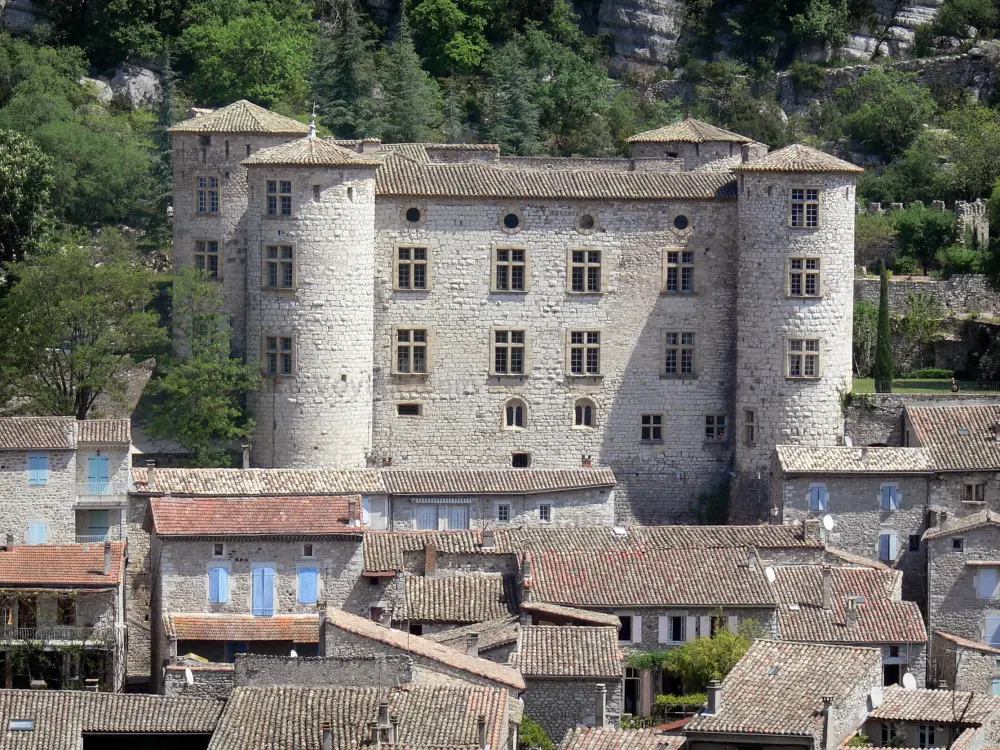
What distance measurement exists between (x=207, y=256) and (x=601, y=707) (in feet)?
77.4

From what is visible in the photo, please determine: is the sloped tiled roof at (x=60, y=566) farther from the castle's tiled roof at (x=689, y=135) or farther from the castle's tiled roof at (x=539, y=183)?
the castle's tiled roof at (x=689, y=135)

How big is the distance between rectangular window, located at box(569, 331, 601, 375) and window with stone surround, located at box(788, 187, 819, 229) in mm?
6260

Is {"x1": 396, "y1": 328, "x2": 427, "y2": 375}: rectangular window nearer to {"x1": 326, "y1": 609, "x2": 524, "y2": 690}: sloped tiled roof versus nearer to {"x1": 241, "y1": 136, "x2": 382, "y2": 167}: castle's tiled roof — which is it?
{"x1": 241, "y1": 136, "x2": 382, "y2": 167}: castle's tiled roof

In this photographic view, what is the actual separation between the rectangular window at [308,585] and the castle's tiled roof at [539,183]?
14.3 metres

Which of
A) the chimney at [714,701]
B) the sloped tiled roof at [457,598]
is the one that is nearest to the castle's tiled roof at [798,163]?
the sloped tiled roof at [457,598]

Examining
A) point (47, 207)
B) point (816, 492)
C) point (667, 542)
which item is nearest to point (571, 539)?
point (667, 542)

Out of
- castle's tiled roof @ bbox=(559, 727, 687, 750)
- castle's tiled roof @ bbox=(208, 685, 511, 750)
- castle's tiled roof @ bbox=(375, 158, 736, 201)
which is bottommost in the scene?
castle's tiled roof @ bbox=(559, 727, 687, 750)

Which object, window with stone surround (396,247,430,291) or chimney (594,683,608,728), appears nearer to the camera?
chimney (594,683,608,728)

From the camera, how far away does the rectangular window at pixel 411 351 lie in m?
79.6

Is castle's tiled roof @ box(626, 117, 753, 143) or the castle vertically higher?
castle's tiled roof @ box(626, 117, 753, 143)

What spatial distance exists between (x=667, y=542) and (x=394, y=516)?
7.19 meters

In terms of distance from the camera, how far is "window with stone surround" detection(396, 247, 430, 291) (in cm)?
7912

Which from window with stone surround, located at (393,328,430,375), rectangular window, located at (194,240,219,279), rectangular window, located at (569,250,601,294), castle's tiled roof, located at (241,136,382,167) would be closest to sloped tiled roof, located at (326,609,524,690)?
window with stone surround, located at (393,328,430,375)

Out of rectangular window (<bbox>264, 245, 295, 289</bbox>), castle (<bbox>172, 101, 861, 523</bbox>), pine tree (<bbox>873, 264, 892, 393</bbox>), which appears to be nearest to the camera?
rectangular window (<bbox>264, 245, 295, 289</bbox>)
